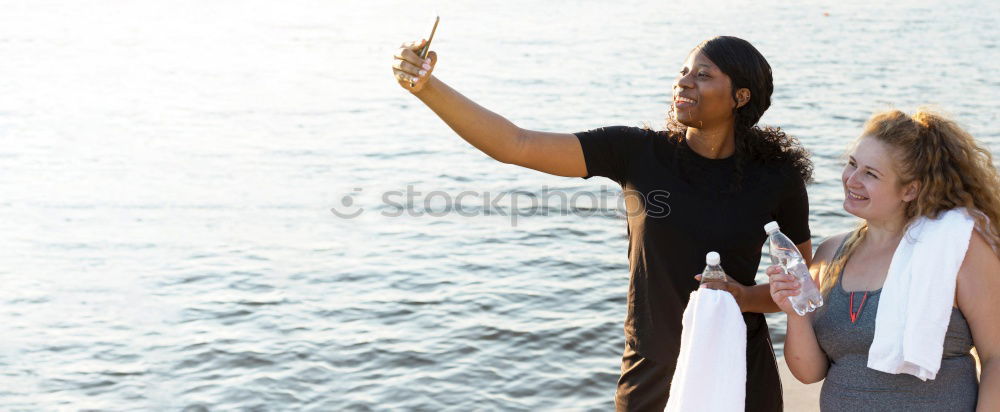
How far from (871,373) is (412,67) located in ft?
5.22

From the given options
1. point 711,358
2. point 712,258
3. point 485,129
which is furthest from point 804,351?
point 485,129

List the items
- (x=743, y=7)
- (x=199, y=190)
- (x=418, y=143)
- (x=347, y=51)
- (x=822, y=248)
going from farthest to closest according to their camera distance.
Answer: (x=743, y=7), (x=347, y=51), (x=418, y=143), (x=199, y=190), (x=822, y=248)

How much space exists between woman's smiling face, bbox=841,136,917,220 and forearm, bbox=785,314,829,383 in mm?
362

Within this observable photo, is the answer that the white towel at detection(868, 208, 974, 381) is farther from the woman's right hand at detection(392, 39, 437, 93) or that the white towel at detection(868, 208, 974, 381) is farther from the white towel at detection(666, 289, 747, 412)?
the woman's right hand at detection(392, 39, 437, 93)

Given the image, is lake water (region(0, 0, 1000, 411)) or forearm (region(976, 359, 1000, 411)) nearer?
forearm (region(976, 359, 1000, 411))

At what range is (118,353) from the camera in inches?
303

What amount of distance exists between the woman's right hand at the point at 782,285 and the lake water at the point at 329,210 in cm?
404

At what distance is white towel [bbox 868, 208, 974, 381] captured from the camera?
2.99 meters

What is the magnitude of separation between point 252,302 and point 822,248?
5976 mm

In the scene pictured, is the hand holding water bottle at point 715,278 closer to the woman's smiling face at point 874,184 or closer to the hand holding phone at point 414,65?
the woman's smiling face at point 874,184

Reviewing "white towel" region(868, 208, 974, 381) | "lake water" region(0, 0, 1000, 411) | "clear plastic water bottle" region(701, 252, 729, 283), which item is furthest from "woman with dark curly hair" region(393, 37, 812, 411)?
"lake water" region(0, 0, 1000, 411)

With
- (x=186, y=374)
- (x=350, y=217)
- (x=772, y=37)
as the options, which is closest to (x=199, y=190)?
(x=350, y=217)

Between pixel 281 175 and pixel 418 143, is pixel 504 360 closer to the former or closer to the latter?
pixel 281 175

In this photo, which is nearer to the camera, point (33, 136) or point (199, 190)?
point (199, 190)
